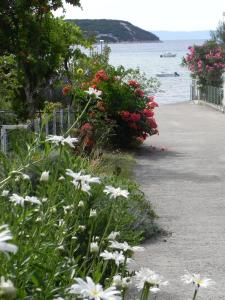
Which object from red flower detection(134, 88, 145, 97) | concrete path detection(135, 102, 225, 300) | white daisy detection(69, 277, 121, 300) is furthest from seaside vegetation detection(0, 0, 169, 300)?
white daisy detection(69, 277, 121, 300)

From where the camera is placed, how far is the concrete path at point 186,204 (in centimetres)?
731

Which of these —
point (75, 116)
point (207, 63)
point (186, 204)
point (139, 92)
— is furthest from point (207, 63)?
point (186, 204)

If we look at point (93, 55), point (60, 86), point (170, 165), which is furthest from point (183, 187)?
point (93, 55)

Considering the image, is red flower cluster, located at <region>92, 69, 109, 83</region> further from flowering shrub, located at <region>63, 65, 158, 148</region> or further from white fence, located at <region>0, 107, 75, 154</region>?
white fence, located at <region>0, 107, 75, 154</region>

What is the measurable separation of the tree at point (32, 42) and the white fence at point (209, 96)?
18.6 metres

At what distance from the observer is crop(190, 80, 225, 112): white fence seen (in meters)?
35.0

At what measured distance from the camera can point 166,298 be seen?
628 cm

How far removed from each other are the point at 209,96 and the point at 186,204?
2769 centimetres

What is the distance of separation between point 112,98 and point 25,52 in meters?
3.81

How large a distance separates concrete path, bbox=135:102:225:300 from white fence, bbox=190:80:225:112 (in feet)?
35.7

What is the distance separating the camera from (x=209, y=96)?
3834 cm

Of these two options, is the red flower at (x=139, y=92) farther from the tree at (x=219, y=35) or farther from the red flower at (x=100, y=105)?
the tree at (x=219, y=35)

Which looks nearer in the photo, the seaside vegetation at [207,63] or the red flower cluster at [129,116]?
the red flower cluster at [129,116]

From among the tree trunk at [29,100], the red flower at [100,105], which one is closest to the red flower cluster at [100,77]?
the red flower at [100,105]
